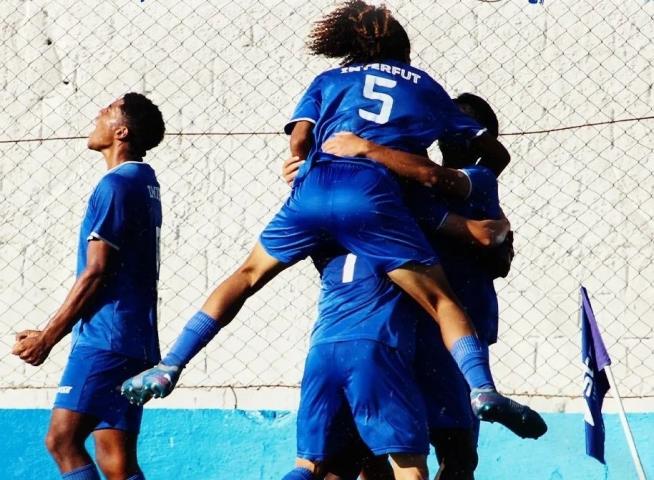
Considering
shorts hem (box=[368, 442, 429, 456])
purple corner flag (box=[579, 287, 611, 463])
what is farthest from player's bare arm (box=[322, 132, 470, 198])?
purple corner flag (box=[579, 287, 611, 463])

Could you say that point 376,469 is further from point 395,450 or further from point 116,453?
point 116,453

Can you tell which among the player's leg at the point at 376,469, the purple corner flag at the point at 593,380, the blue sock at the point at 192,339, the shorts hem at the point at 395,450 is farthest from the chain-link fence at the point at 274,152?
the shorts hem at the point at 395,450

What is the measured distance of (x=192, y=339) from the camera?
190 inches

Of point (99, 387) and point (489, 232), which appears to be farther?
point (99, 387)

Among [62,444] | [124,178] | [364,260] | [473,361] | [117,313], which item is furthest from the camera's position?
[124,178]

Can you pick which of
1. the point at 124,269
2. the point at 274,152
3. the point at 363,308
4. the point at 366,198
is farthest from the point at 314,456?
the point at 274,152

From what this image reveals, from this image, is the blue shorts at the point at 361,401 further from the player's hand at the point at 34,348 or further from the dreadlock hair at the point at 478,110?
the player's hand at the point at 34,348

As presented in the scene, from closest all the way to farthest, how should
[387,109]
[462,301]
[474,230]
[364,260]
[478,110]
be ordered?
[364,260], [387,109], [474,230], [462,301], [478,110]

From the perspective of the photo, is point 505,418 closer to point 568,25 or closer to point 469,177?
point 469,177

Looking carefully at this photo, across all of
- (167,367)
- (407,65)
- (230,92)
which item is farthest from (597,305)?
(167,367)

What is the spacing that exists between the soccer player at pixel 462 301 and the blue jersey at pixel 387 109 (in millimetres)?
115

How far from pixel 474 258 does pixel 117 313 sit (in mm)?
1594

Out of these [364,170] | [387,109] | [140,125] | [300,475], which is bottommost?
[300,475]

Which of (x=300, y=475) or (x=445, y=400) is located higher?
(x=445, y=400)
